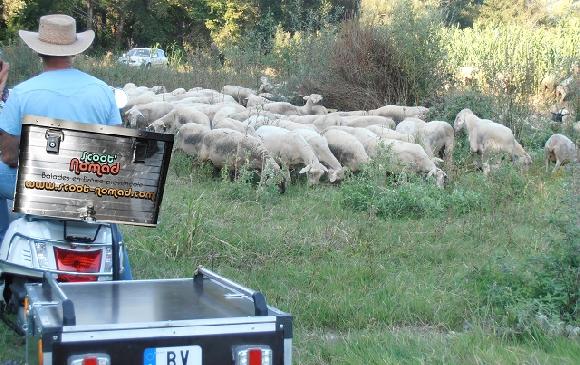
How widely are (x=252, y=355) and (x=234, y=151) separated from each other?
7.74 metres

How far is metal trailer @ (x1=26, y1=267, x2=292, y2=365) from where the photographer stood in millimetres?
3527

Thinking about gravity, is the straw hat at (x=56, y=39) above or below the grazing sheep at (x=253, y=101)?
above

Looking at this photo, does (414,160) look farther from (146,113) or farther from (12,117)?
(12,117)

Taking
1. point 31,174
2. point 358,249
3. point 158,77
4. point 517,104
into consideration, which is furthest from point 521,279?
point 158,77

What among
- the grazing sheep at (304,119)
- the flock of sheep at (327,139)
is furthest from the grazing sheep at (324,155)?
the grazing sheep at (304,119)

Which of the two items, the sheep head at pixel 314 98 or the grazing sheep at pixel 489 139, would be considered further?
the sheep head at pixel 314 98

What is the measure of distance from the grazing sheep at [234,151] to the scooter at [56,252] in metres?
5.62

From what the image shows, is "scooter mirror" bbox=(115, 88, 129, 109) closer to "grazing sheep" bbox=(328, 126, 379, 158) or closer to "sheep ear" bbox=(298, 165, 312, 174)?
"sheep ear" bbox=(298, 165, 312, 174)

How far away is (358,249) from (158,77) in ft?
58.6

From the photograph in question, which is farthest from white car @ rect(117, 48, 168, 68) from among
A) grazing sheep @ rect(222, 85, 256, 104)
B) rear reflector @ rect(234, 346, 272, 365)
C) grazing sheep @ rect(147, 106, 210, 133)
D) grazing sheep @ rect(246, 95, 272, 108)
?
rear reflector @ rect(234, 346, 272, 365)

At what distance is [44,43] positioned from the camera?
17.3 ft

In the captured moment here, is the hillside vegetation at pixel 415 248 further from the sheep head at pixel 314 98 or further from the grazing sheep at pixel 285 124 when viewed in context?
the sheep head at pixel 314 98

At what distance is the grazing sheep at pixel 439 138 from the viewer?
1353 centimetres

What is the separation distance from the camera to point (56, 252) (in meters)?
4.96
